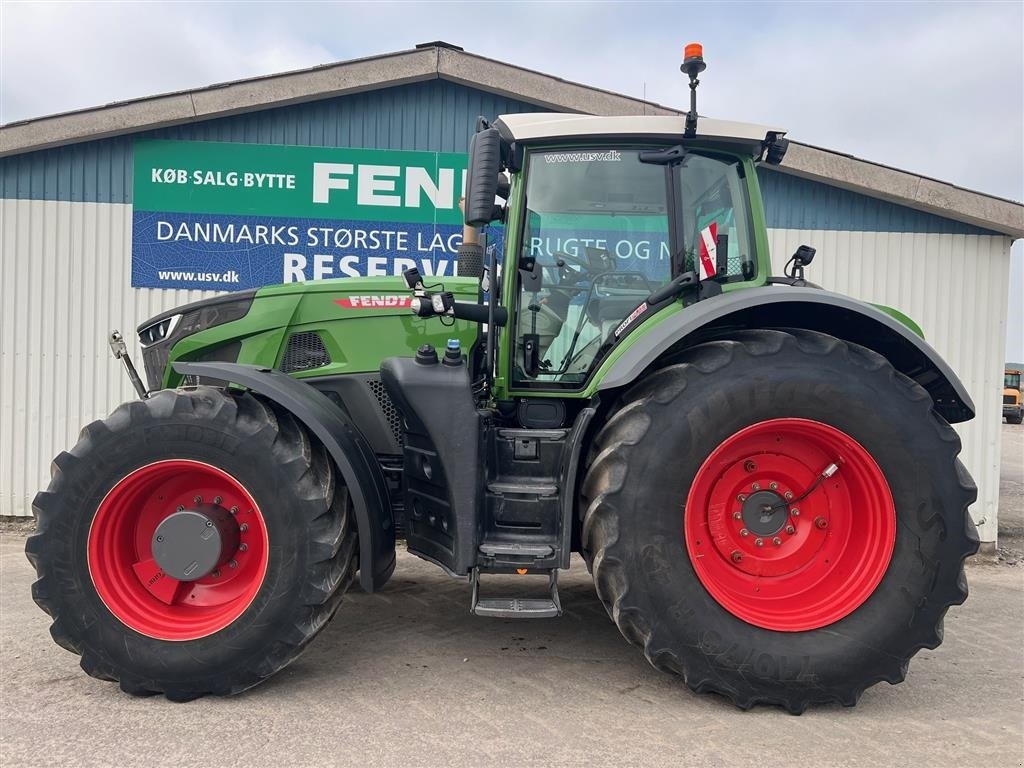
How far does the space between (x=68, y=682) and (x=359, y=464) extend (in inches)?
61.6

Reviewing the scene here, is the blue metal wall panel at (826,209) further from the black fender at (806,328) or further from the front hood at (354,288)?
the front hood at (354,288)

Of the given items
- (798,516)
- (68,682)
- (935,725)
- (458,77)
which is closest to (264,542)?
(68,682)

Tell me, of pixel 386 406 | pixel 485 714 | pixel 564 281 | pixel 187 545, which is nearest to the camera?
pixel 485 714

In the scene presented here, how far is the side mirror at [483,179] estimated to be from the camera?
117 inches

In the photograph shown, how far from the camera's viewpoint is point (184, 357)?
379 centimetres

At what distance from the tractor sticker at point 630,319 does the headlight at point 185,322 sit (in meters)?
1.86

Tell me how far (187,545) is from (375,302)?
1.45m

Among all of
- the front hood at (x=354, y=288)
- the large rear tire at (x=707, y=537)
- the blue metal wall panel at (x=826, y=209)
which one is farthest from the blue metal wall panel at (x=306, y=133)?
the large rear tire at (x=707, y=537)

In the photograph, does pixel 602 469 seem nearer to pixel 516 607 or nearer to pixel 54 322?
pixel 516 607

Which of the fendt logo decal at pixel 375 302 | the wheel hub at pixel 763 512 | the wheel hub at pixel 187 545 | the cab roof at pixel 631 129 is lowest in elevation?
the wheel hub at pixel 187 545

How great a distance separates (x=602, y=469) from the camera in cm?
302

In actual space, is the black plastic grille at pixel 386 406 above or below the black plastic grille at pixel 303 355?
below

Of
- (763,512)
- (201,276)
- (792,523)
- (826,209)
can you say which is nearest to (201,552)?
(763,512)

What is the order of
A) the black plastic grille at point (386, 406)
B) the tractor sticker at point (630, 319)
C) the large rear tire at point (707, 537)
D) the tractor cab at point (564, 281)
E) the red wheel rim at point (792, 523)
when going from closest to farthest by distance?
the large rear tire at point (707, 537), the red wheel rim at point (792, 523), the tractor cab at point (564, 281), the tractor sticker at point (630, 319), the black plastic grille at point (386, 406)
